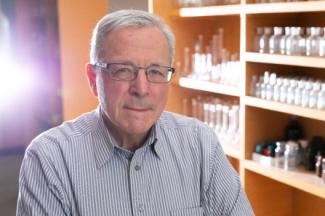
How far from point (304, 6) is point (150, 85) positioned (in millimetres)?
869

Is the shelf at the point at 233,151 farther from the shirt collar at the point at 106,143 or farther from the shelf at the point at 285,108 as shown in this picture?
the shirt collar at the point at 106,143

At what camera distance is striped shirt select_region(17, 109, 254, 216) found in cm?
119

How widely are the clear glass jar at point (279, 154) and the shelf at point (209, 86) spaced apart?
32 centimetres

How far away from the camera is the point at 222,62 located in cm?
247

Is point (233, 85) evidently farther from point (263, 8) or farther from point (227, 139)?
point (263, 8)

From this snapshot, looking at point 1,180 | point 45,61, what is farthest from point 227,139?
point 45,61

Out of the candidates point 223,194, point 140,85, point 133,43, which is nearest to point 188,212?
point 223,194

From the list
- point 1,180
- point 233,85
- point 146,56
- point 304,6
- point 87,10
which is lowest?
point 1,180

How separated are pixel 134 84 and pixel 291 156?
1.09 m

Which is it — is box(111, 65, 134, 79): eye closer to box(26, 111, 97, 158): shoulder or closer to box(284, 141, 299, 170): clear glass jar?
box(26, 111, 97, 158): shoulder

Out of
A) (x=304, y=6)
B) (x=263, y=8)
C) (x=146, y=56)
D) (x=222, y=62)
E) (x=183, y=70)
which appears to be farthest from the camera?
(x=183, y=70)

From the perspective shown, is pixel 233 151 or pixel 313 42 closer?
pixel 313 42

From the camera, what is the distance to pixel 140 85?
3.75ft

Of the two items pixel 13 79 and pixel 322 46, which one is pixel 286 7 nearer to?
pixel 322 46
